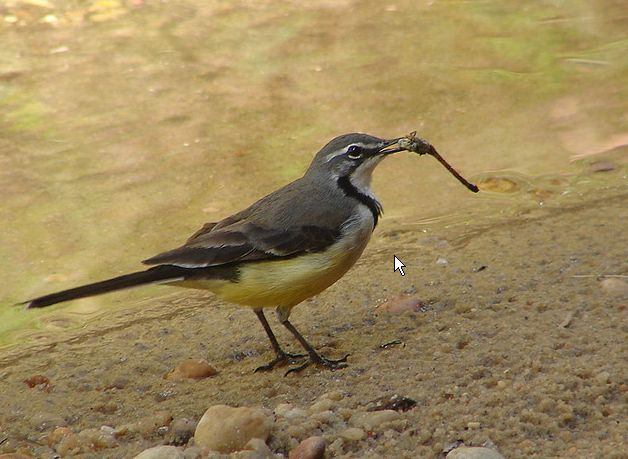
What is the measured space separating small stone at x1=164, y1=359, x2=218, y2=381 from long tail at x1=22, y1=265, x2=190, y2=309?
2.05 feet

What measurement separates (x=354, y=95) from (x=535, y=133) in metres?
1.89

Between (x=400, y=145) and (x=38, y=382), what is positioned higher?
(x=400, y=145)

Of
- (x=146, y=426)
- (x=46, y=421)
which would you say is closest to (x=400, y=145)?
(x=146, y=426)

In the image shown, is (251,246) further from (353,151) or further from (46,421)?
(46,421)

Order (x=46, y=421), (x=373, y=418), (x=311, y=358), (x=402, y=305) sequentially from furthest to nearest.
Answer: (x=402, y=305) < (x=311, y=358) < (x=46, y=421) < (x=373, y=418)

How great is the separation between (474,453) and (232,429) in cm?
112

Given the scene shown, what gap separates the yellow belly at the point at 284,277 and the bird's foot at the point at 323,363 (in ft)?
1.33

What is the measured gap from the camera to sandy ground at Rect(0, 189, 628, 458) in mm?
4848

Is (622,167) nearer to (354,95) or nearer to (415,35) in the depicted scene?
(354,95)

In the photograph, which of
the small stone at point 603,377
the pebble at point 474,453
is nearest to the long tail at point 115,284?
the pebble at point 474,453

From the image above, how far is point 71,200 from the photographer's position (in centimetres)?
907

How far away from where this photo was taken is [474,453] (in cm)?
444

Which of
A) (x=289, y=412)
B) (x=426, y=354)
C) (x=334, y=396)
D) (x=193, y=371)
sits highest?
(x=289, y=412)

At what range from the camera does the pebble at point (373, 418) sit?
4.91 meters
